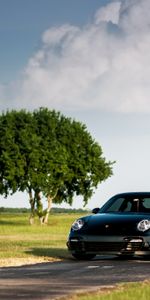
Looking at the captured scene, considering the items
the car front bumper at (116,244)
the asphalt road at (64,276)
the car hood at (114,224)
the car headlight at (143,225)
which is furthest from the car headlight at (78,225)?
the car headlight at (143,225)

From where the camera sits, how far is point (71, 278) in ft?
49.1

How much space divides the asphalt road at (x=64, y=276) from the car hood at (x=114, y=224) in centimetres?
70

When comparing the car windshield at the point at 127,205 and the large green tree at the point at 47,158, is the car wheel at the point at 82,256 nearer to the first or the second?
the car windshield at the point at 127,205

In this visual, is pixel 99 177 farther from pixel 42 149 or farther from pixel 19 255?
pixel 19 255

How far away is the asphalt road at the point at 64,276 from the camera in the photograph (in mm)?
12562

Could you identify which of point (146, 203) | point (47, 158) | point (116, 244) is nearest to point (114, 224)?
point (116, 244)

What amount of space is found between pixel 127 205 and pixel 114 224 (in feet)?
5.05

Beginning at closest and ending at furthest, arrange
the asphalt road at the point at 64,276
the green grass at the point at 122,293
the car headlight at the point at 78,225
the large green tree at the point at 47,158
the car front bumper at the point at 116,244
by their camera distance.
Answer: the green grass at the point at 122,293, the asphalt road at the point at 64,276, the car front bumper at the point at 116,244, the car headlight at the point at 78,225, the large green tree at the point at 47,158

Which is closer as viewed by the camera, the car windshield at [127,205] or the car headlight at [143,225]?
the car headlight at [143,225]

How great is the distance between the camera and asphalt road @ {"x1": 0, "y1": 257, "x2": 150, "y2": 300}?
12.6 meters

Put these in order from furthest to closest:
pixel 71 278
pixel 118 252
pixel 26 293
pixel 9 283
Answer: pixel 118 252, pixel 71 278, pixel 9 283, pixel 26 293

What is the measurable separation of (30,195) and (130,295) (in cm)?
6406

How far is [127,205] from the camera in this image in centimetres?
2119

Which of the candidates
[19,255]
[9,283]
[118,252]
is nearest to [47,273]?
[9,283]
